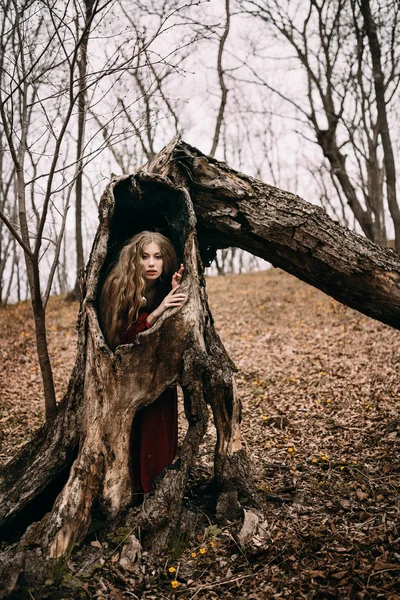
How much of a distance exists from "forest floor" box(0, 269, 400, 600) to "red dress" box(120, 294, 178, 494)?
1.47 ft

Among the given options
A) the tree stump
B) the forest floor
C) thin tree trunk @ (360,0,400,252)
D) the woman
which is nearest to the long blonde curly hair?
the woman

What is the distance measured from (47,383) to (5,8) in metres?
3.27

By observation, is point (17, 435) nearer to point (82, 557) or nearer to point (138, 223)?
point (82, 557)

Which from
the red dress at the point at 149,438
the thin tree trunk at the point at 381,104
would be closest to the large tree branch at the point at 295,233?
the red dress at the point at 149,438

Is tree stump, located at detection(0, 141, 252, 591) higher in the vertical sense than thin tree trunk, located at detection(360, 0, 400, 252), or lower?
lower

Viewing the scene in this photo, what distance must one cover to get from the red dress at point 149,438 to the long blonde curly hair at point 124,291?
9 cm

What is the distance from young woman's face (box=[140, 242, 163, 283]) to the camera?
3398mm

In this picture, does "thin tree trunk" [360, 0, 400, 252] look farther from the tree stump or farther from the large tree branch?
the tree stump

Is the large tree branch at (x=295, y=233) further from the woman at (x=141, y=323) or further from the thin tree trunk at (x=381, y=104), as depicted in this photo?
the thin tree trunk at (x=381, y=104)

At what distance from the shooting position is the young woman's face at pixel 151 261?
3398mm

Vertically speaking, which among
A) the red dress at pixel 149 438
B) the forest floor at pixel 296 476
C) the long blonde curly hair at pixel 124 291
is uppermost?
the long blonde curly hair at pixel 124 291

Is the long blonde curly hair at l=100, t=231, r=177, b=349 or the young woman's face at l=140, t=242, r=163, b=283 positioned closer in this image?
the long blonde curly hair at l=100, t=231, r=177, b=349

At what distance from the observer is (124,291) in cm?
330

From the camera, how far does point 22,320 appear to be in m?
11.3
